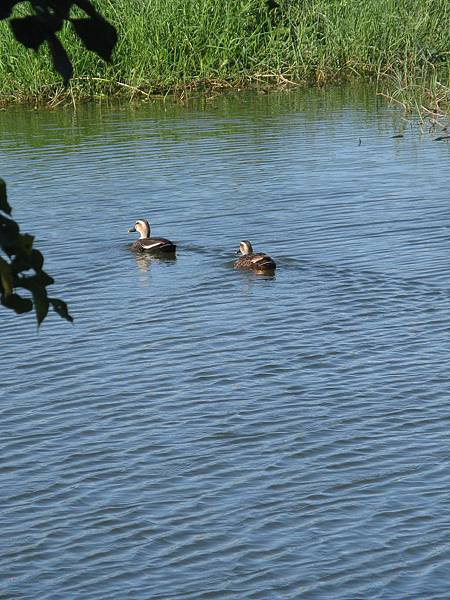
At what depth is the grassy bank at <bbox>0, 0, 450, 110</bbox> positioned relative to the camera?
2619cm

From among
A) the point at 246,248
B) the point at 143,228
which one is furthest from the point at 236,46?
the point at 246,248

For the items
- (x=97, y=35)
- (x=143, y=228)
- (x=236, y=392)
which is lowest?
(x=236, y=392)

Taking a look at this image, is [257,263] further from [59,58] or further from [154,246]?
[59,58]

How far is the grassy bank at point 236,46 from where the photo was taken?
85.9ft

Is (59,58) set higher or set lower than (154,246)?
higher

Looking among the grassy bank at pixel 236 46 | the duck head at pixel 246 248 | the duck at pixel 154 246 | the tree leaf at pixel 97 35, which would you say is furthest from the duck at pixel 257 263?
the grassy bank at pixel 236 46

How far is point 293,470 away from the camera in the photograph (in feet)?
26.7

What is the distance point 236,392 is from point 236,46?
18.2 m

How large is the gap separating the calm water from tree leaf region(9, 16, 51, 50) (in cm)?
419

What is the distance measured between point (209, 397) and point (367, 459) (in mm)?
1807

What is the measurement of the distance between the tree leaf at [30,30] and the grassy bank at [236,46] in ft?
75.9

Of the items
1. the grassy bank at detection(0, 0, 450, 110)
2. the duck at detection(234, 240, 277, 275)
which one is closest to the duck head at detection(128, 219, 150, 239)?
the duck at detection(234, 240, 277, 275)

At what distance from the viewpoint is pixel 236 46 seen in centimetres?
2695

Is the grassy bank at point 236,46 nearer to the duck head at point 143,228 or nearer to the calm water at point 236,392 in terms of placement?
the calm water at point 236,392
